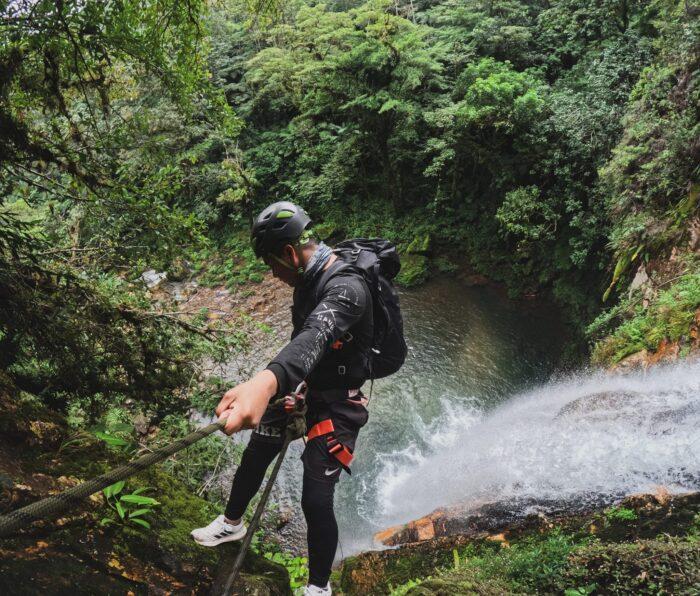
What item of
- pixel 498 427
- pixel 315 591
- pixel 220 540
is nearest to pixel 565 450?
pixel 498 427

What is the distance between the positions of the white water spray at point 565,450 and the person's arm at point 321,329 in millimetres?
3784

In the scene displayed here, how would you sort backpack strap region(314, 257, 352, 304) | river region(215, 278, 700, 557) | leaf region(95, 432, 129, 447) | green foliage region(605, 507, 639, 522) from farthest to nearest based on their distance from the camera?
1. river region(215, 278, 700, 557)
2. green foliage region(605, 507, 639, 522)
3. leaf region(95, 432, 129, 447)
4. backpack strap region(314, 257, 352, 304)

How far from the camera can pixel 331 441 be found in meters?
2.79

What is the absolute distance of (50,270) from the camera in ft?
13.9

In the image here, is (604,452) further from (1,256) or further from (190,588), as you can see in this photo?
(1,256)

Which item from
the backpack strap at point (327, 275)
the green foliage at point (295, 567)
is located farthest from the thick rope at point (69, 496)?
the green foliage at point (295, 567)

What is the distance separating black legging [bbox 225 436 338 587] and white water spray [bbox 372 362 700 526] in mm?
3069

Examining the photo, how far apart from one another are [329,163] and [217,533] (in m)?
17.7

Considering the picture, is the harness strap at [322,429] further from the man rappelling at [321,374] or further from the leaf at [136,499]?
the leaf at [136,499]

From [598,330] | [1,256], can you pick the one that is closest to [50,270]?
[1,256]

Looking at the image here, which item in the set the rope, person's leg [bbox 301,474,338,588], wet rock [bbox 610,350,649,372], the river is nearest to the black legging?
person's leg [bbox 301,474,338,588]

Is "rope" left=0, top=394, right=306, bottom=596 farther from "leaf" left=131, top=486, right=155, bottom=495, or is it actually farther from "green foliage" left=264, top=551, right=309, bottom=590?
"green foliage" left=264, top=551, right=309, bottom=590

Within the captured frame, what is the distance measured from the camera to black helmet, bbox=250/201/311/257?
276 cm

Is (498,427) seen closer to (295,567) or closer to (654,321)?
(654,321)
